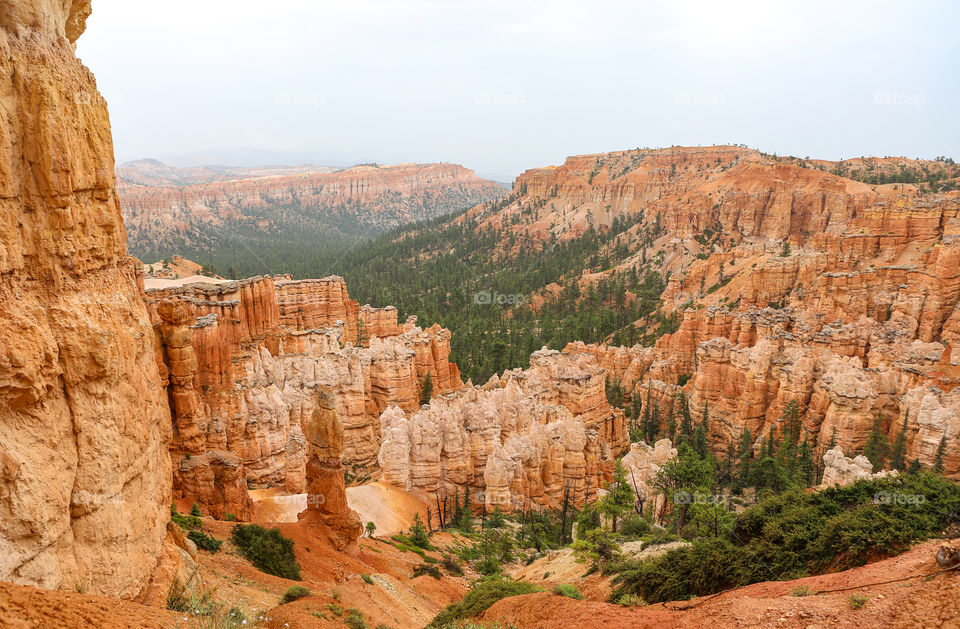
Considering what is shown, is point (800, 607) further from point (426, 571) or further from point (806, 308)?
point (806, 308)

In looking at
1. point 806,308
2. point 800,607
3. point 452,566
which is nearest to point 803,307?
point 806,308

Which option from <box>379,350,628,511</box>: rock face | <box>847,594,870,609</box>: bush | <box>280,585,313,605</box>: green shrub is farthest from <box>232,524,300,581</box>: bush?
<box>847,594,870,609</box>: bush

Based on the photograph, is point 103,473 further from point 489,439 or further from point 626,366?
point 626,366

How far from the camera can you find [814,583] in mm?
9750

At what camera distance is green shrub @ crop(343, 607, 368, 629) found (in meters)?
10.4

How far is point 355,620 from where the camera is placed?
34.6 ft

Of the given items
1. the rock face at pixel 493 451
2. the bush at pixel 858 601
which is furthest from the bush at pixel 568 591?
the rock face at pixel 493 451

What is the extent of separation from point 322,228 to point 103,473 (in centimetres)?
18002

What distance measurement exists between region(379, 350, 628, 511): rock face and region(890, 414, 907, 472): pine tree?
14.7 meters

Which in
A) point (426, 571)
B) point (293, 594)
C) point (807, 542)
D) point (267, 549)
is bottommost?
point (426, 571)

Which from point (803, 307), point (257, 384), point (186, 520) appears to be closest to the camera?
point (186, 520)

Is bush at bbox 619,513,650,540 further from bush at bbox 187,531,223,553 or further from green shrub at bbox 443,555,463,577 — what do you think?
bush at bbox 187,531,223,553

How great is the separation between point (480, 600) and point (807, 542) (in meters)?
7.70

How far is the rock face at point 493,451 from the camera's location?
24234 millimetres
